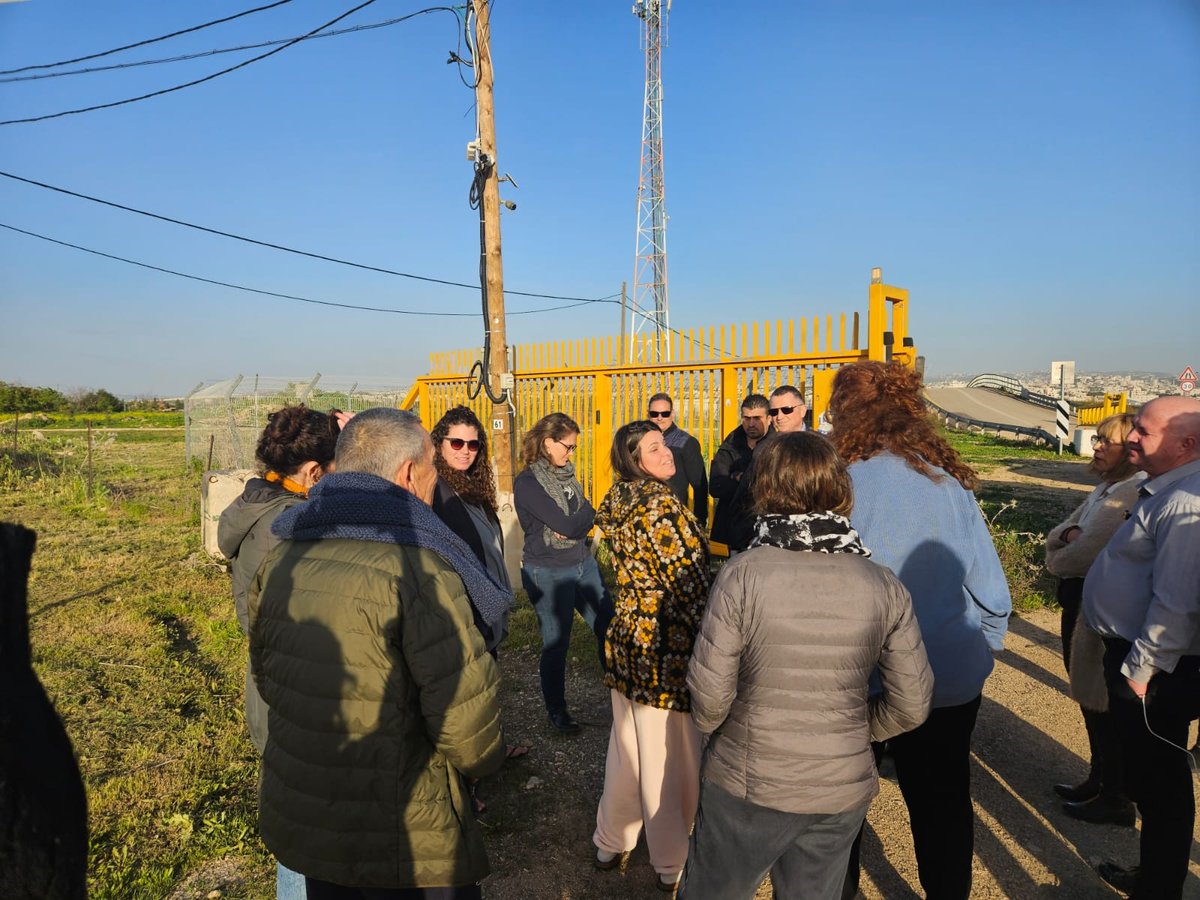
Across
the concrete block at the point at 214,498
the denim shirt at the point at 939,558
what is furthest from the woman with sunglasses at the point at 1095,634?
the concrete block at the point at 214,498

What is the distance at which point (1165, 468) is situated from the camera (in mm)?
2529

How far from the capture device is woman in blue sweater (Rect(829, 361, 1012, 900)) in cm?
220

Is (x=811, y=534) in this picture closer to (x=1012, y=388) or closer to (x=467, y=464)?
(x=467, y=464)

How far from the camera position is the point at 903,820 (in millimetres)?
3230

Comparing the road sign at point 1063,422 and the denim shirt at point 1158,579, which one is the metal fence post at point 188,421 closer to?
the denim shirt at point 1158,579

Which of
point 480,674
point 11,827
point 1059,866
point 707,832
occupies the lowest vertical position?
point 1059,866

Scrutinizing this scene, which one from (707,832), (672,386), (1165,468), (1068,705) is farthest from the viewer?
(672,386)

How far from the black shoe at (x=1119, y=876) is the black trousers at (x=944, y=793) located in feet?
3.03

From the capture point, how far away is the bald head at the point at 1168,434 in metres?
2.46

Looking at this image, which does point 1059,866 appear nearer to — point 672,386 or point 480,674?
point 480,674

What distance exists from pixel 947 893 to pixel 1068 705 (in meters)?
2.71

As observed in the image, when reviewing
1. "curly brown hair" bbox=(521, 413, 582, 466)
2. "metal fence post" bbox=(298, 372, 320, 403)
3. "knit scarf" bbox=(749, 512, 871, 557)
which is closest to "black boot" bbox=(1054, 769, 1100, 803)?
"knit scarf" bbox=(749, 512, 871, 557)

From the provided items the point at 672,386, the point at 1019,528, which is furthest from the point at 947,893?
the point at 1019,528

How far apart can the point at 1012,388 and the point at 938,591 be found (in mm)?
54462
